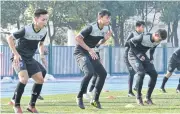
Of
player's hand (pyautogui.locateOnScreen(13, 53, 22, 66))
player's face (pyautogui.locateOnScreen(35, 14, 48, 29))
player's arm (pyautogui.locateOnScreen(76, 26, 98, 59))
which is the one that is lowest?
player's hand (pyautogui.locateOnScreen(13, 53, 22, 66))

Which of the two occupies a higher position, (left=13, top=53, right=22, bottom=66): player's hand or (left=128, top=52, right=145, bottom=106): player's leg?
(left=13, top=53, right=22, bottom=66): player's hand

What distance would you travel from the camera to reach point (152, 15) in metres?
39.9

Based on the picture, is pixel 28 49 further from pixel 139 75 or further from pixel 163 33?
pixel 139 75

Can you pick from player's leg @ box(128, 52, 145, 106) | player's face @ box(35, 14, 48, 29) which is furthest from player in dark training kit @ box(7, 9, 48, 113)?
player's leg @ box(128, 52, 145, 106)

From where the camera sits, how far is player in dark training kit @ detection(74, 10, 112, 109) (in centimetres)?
1073

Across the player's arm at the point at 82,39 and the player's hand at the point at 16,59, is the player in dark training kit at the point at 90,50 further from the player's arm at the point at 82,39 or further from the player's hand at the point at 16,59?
the player's hand at the point at 16,59

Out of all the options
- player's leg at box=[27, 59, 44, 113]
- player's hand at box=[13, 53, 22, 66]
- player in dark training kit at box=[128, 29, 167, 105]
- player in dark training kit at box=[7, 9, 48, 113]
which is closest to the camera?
player's hand at box=[13, 53, 22, 66]

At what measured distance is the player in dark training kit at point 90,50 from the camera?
35.2ft

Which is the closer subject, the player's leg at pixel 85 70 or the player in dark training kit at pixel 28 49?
the player in dark training kit at pixel 28 49

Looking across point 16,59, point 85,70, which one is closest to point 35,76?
point 16,59

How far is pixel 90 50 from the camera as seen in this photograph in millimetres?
10641

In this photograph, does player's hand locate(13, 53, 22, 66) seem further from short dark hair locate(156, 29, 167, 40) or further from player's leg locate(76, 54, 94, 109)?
short dark hair locate(156, 29, 167, 40)

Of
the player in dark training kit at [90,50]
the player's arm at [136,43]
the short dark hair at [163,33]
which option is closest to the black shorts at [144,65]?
the player's arm at [136,43]

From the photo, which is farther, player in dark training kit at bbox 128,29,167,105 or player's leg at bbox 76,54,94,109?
player in dark training kit at bbox 128,29,167,105
